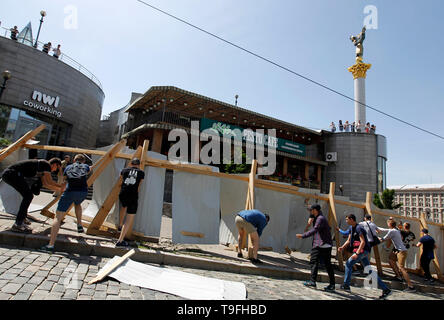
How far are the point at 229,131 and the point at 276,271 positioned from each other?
16.8 m

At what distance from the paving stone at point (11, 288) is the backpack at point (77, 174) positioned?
2094mm

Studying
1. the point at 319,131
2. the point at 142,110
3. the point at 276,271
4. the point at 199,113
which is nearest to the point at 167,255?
the point at 276,271

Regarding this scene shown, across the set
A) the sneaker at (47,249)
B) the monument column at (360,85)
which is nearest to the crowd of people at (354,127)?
the monument column at (360,85)

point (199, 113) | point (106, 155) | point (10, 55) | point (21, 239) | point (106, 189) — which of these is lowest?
point (21, 239)

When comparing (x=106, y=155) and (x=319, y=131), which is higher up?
(x=319, y=131)

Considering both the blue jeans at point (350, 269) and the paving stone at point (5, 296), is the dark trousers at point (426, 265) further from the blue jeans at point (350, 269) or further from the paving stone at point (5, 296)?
the paving stone at point (5, 296)

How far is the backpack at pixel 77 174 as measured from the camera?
439 cm

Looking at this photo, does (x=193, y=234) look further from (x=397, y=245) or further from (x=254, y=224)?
(x=397, y=245)

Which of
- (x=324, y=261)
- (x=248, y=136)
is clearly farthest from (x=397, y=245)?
(x=248, y=136)

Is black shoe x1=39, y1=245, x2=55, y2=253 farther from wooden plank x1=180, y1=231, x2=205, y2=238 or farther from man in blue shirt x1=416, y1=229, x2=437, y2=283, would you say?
man in blue shirt x1=416, y1=229, x2=437, y2=283

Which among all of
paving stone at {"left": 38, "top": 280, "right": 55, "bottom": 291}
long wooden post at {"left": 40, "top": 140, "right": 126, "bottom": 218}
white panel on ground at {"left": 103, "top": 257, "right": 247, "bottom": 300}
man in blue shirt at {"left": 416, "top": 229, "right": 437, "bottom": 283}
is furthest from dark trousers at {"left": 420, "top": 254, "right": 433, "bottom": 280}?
paving stone at {"left": 38, "top": 280, "right": 55, "bottom": 291}

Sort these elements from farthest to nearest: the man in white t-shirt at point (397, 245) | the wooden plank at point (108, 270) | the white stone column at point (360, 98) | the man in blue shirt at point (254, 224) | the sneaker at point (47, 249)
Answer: the white stone column at point (360, 98), the man in white t-shirt at point (397, 245), the man in blue shirt at point (254, 224), the sneaker at point (47, 249), the wooden plank at point (108, 270)

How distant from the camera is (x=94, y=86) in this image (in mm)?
25203

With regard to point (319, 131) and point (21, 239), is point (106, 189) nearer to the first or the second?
point (21, 239)
